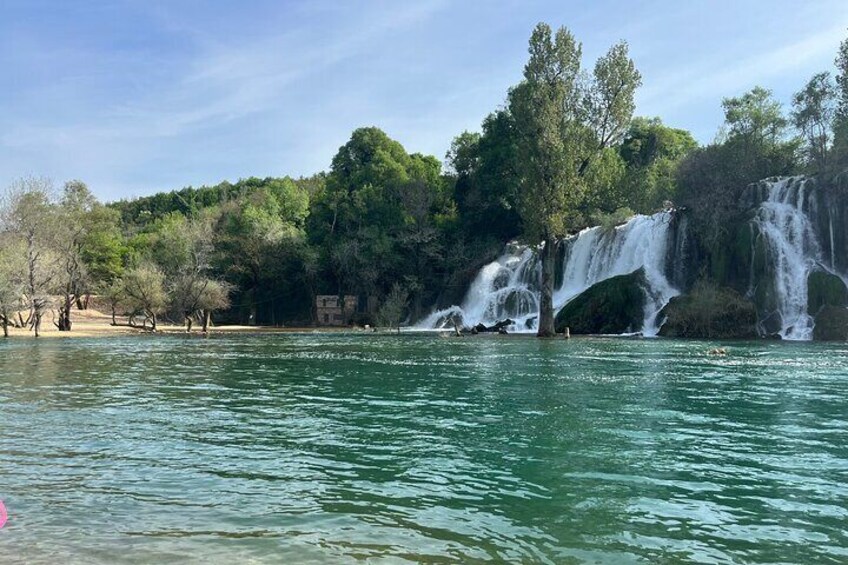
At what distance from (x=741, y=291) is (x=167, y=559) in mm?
41684

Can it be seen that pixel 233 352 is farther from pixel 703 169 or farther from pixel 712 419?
pixel 703 169

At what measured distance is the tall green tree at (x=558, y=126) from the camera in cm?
4506

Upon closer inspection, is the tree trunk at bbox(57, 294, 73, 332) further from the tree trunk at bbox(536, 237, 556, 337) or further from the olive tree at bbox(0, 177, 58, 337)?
the tree trunk at bbox(536, 237, 556, 337)

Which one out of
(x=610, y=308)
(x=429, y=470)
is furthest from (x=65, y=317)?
(x=429, y=470)

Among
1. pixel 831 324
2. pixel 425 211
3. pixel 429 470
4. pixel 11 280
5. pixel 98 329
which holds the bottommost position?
pixel 429 470

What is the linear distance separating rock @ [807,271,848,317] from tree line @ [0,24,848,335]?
6.56 metres

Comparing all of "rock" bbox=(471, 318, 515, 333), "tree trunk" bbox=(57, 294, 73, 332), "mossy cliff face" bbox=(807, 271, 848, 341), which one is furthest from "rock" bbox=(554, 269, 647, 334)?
"tree trunk" bbox=(57, 294, 73, 332)

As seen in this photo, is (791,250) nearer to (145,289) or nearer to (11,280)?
(145,289)

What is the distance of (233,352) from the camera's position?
1348 inches

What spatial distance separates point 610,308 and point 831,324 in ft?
43.3

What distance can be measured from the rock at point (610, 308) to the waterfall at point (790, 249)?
8091mm

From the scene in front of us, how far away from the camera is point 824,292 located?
37.7m

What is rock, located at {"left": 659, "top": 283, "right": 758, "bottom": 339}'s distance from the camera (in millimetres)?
39844

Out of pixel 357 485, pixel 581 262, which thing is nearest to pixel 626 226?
pixel 581 262
